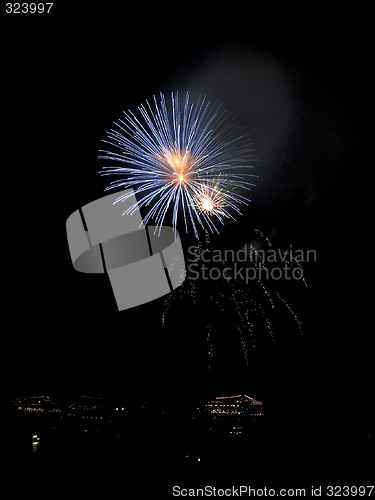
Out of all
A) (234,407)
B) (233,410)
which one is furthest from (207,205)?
(233,410)

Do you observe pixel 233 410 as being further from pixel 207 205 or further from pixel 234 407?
pixel 207 205

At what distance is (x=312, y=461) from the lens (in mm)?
18922

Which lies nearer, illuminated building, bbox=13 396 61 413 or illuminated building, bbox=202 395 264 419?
illuminated building, bbox=202 395 264 419

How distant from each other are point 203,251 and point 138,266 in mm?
5326

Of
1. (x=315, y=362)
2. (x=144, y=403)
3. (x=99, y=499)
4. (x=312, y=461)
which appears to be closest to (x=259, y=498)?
(x=99, y=499)

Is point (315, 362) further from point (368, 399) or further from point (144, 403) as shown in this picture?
point (144, 403)

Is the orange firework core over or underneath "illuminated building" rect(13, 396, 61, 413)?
over
